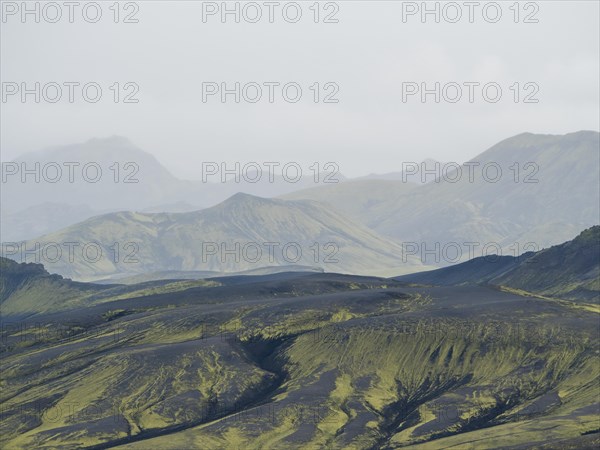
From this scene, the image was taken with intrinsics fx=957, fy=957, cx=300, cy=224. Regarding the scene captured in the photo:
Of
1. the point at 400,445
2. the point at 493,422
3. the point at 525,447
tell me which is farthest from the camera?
the point at 493,422

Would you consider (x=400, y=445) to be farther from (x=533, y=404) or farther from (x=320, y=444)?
(x=533, y=404)

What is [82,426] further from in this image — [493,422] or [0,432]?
[493,422]

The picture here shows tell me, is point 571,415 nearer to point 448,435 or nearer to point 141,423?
point 448,435

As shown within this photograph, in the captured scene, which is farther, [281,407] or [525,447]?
[281,407]

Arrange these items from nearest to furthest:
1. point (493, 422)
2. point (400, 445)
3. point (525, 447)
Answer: point (525, 447) < point (400, 445) < point (493, 422)

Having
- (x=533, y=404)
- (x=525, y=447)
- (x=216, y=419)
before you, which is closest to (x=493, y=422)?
(x=533, y=404)

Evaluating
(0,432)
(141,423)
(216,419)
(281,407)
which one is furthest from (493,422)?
(0,432)

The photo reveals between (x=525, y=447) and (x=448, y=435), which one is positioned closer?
(x=525, y=447)

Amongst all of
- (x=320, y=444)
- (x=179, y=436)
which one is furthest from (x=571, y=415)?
(x=179, y=436)
